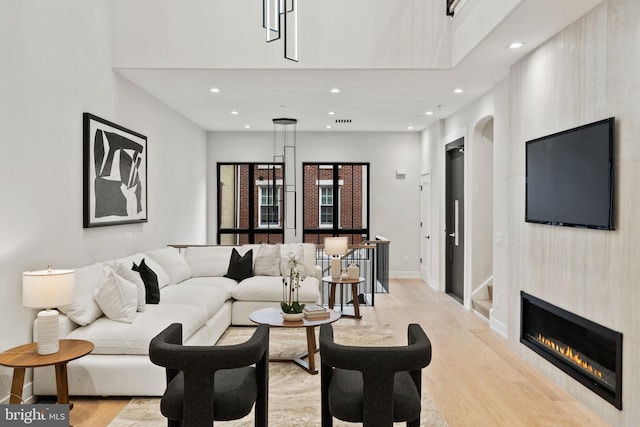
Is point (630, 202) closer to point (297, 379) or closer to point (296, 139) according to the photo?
point (297, 379)

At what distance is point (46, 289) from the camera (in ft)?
9.82

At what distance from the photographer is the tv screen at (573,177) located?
10.3 feet

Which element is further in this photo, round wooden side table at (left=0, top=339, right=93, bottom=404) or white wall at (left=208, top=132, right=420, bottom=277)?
white wall at (left=208, top=132, right=420, bottom=277)

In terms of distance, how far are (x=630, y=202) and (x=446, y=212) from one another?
4.72 meters

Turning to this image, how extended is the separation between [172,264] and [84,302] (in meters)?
2.03

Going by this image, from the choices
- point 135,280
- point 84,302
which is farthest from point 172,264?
point 84,302

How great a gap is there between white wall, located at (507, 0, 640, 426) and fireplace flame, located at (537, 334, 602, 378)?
146 mm

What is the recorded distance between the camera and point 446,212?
25.0 ft

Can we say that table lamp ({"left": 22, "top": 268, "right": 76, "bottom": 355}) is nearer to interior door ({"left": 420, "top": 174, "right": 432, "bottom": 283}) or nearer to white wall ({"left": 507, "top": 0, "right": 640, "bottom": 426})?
white wall ({"left": 507, "top": 0, "right": 640, "bottom": 426})

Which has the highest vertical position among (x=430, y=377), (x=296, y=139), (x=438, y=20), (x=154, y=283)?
(x=438, y=20)

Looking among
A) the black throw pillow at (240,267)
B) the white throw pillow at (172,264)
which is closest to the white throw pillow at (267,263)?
the black throw pillow at (240,267)

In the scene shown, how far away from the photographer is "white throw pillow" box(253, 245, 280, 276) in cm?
605

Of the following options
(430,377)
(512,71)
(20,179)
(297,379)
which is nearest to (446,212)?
(512,71)

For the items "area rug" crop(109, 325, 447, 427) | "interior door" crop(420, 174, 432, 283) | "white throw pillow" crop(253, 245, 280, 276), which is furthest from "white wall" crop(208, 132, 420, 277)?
"area rug" crop(109, 325, 447, 427)
